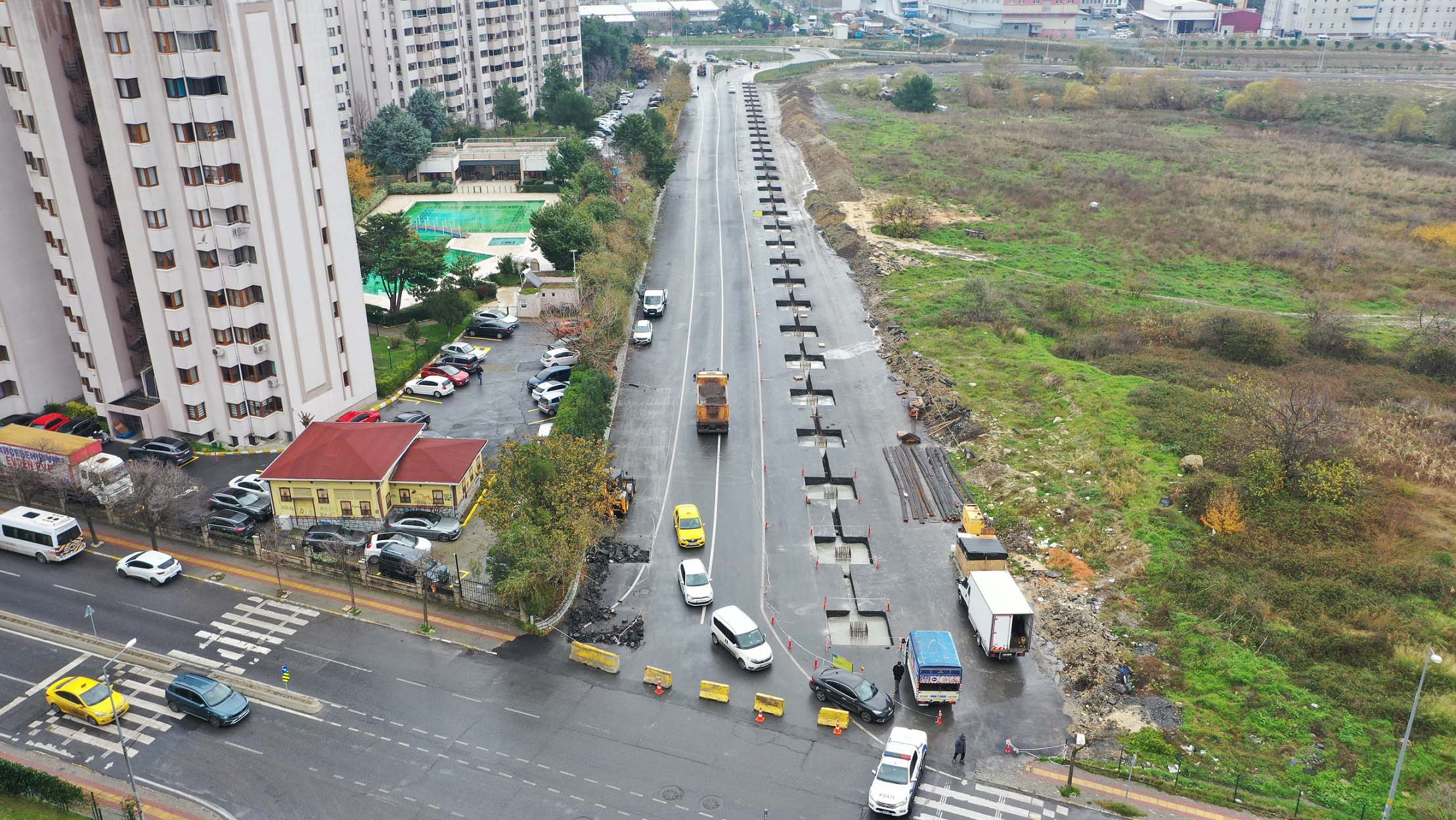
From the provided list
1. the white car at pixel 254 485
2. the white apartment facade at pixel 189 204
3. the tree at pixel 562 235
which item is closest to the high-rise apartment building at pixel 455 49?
the tree at pixel 562 235

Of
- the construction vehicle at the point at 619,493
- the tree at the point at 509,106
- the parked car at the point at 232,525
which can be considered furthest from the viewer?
the tree at the point at 509,106

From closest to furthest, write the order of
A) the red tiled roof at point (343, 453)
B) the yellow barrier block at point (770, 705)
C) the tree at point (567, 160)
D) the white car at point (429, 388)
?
the yellow barrier block at point (770, 705)
the red tiled roof at point (343, 453)
the white car at point (429, 388)
the tree at point (567, 160)

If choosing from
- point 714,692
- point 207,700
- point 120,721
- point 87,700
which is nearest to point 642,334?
point 714,692

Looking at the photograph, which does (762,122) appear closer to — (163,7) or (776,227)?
(776,227)

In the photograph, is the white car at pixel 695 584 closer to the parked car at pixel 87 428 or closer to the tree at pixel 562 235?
the parked car at pixel 87 428

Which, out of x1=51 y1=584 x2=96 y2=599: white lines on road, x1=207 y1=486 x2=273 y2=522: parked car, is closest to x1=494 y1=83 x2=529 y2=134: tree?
x1=207 y1=486 x2=273 y2=522: parked car

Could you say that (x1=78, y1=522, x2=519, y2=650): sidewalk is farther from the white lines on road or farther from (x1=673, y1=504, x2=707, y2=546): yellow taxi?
(x1=673, y1=504, x2=707, y2=546): yellow taxi

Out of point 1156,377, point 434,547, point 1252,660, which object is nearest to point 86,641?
point 434,547
